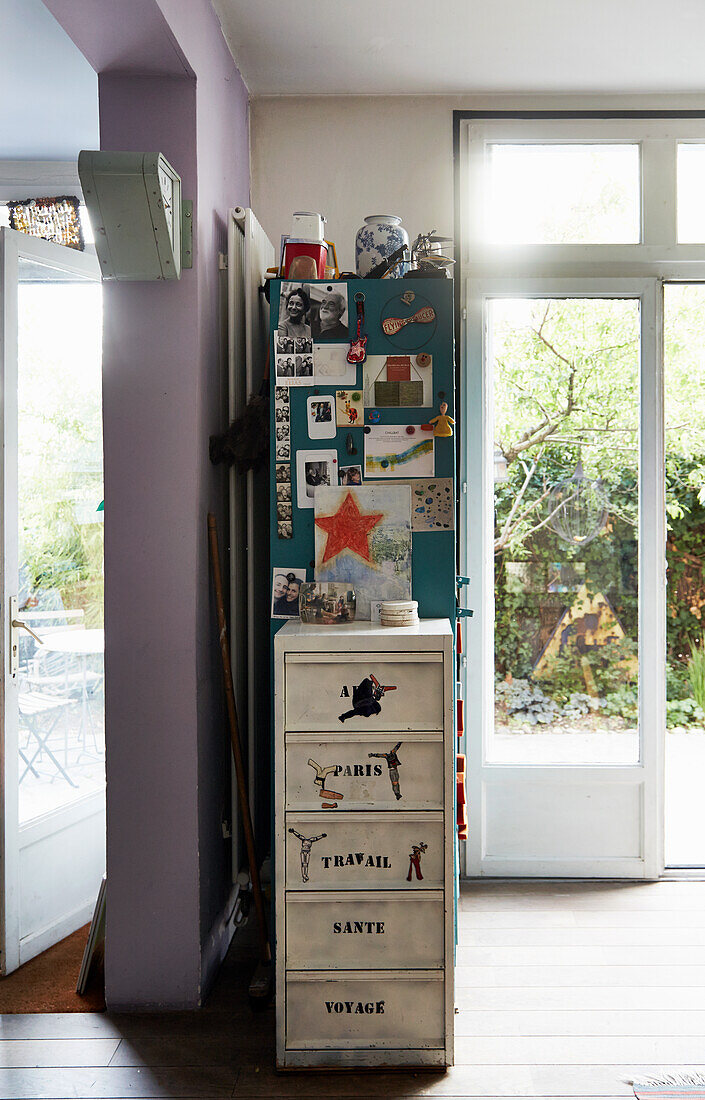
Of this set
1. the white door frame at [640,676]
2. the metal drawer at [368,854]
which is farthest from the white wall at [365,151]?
the metal drawer at [368,854]

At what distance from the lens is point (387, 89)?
10.4 feet

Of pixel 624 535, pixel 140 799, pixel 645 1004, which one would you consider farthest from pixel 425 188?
pixel 645 1004

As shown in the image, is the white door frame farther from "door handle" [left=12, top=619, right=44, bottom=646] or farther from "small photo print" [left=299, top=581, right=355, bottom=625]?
"door handle" [left=12, top=619, right=44, bottom=646]

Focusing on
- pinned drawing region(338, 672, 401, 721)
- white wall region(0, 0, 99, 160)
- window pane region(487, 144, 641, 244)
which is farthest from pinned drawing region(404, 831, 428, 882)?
white wall region(0, 0, 99, 160)

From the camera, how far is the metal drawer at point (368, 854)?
7.00ft

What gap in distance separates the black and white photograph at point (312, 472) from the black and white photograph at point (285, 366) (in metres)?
0.21

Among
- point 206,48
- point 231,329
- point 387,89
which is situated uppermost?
point 387,89

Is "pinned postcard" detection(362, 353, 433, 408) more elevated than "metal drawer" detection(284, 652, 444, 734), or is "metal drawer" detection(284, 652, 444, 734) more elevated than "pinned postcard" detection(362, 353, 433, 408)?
"pinned postcard" detection(362, 353, 433, 408)

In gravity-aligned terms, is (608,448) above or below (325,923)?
above

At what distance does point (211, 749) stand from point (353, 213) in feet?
6.56

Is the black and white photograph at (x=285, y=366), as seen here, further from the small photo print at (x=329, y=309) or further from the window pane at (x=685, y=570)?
the window pane at (x=685, y=570)

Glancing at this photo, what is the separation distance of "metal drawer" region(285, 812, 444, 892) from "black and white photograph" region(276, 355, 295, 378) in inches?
46.5

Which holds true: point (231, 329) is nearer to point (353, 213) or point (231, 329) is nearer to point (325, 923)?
point (353, 213)

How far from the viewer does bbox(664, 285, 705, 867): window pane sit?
10.9 ft
